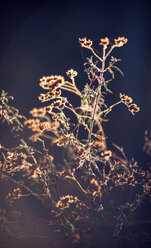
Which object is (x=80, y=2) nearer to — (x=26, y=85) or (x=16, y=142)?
(x=26, y=85)

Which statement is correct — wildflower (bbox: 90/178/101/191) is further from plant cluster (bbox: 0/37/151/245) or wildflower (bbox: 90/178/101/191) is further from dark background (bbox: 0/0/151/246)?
dark background (bbox: 0/0/151/246)

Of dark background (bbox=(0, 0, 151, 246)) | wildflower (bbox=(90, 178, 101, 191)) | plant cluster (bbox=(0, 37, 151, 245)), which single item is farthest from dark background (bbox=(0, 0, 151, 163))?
wildflower (bbox=(90, 178, 101, 191))

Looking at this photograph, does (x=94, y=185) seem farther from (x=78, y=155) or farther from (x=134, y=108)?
(x=134, y=108)

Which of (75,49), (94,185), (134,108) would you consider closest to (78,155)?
(94,185)

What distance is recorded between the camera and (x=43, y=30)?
1257mm

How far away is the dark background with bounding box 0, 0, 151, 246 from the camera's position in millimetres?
1190

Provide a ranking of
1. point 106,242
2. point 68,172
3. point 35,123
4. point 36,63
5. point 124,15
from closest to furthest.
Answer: point 35,123 → point 68,172 → point 106,242 → point 124,15 → point 36,63

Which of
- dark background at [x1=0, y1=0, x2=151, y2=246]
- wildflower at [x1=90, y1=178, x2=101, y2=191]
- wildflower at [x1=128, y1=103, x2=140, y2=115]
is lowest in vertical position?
wildflower at [x1=90, y1=178, x2=101, y2=191]

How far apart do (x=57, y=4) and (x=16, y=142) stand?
35.0 inches

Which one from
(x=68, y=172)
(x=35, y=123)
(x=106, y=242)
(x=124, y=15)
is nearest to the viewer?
(x=35, y=123)

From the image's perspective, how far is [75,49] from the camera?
1.26 metres

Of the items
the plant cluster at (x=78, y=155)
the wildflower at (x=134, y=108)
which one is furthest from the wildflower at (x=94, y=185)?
the wildflower at (x=134, y=108)

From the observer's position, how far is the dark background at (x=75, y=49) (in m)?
1.19

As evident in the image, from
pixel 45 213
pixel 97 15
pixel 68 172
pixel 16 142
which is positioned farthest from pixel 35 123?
pixel 97 15
